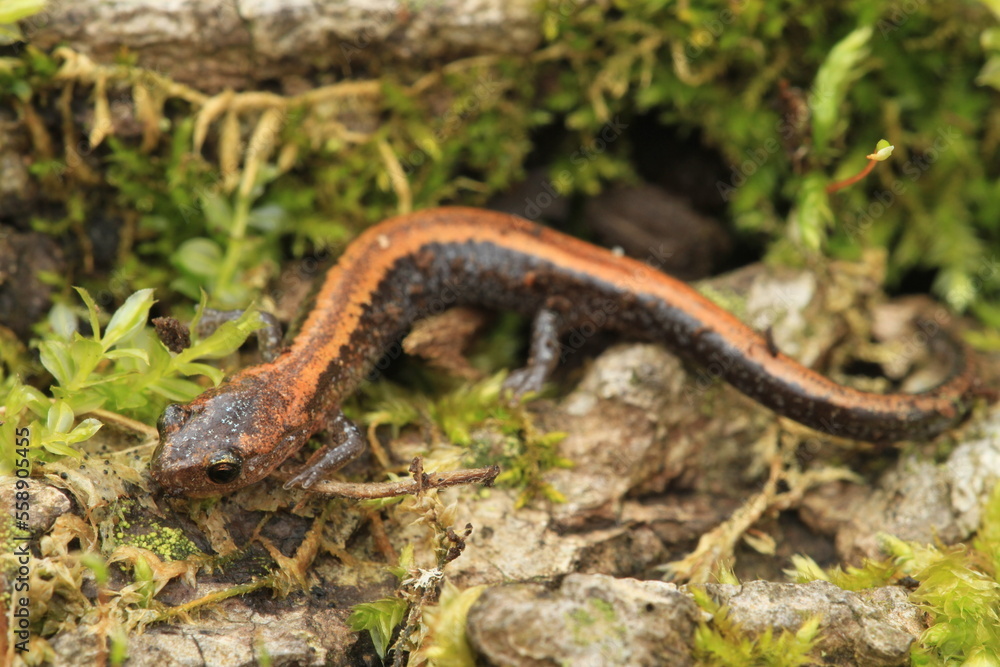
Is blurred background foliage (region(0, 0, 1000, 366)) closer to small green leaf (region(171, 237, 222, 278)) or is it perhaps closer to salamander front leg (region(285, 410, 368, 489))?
small green leaf (region(171, 237, 222, 278))

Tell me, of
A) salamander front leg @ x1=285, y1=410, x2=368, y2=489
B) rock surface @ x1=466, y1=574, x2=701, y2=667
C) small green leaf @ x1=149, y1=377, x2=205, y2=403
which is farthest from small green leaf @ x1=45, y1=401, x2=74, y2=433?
rock surface @ x1=466, y1=574, x2=701, y2=667

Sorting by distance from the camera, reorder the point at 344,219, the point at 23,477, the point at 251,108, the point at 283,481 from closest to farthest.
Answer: the point at 23,477, the point at 283,481, the point at 251,108, the point at 344,219

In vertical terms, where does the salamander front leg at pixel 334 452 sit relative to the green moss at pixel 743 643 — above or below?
above

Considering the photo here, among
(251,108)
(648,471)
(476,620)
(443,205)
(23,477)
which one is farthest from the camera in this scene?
(443,205)

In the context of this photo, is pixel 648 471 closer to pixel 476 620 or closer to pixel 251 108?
pixel 476 620

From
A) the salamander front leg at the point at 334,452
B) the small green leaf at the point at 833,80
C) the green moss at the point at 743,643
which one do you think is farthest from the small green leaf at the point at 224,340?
the small green leaf at the point at 833,80

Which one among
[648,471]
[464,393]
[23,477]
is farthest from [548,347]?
[23,477]
